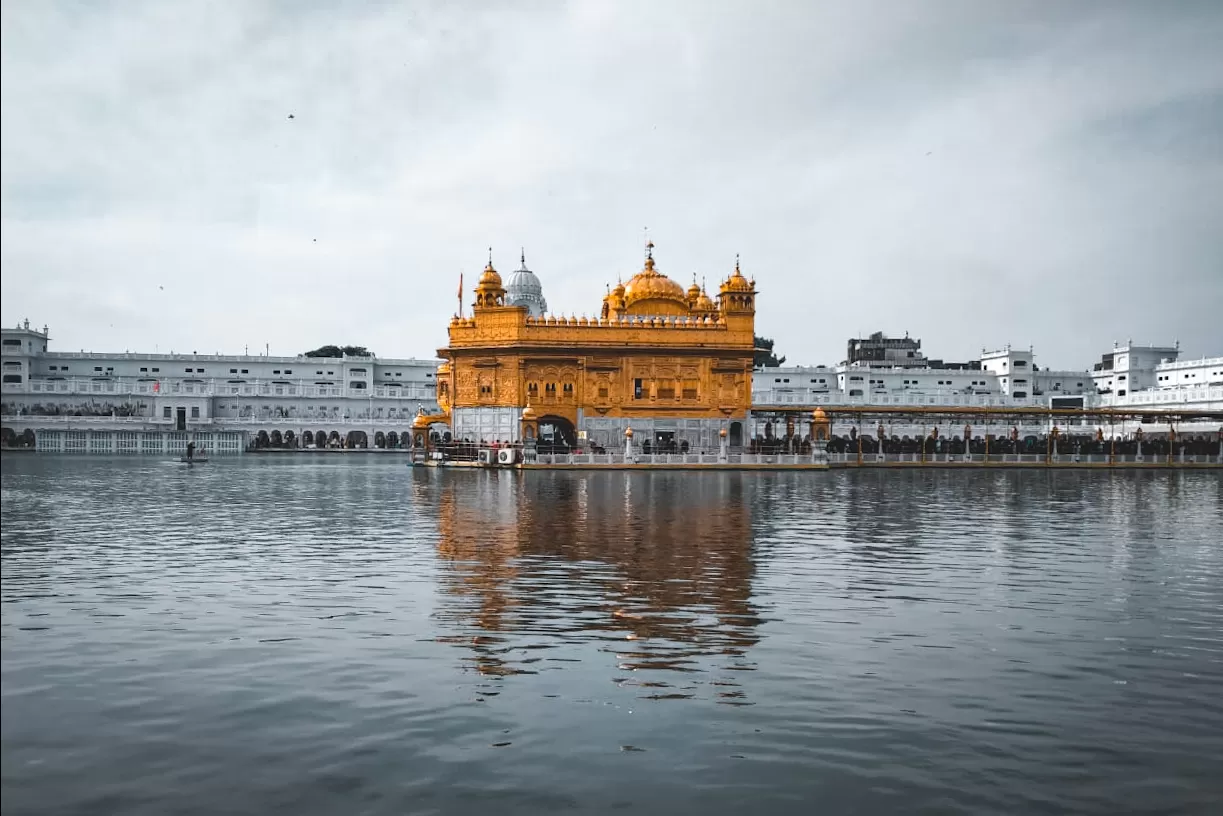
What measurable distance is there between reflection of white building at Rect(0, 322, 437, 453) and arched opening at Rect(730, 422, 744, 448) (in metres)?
57.6

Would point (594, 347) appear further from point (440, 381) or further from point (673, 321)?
point (440, 381)

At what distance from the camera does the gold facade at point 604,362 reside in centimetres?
6322

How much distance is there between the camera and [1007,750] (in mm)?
8180

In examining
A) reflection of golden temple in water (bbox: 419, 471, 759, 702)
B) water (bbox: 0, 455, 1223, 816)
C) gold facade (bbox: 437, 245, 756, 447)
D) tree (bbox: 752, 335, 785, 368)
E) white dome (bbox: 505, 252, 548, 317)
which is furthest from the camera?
tree (bbox: 752, 335, 785, 368)

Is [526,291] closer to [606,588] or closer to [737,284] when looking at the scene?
[737,284]

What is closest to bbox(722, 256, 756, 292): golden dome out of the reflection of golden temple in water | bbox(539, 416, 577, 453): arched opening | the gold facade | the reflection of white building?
the gold facade

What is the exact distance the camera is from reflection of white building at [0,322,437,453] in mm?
109750

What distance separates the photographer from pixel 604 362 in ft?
209

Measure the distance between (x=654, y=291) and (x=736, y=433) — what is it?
11895 millimetres

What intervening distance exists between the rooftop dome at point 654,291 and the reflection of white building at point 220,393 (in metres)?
49.8

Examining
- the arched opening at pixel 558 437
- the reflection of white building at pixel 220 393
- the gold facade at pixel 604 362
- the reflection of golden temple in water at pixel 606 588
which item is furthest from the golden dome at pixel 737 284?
the reflection of white building at pixel 220 393

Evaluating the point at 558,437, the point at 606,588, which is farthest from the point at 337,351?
the point at 606,588

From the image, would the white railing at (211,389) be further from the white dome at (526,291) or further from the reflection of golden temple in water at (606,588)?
the reflection of golden temple in water at (606,588)

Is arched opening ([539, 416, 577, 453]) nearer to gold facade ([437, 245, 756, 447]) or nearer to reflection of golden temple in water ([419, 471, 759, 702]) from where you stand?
gold facade ([437, 245, 756, 447])
